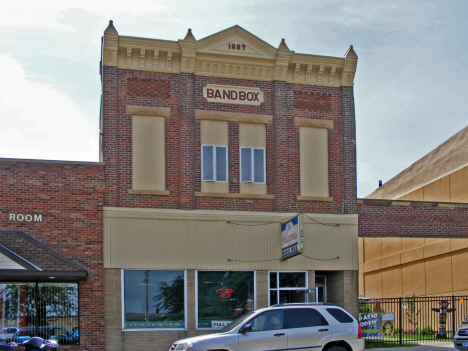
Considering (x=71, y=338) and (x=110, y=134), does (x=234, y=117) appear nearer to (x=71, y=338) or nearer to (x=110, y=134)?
(x=110, y=134)

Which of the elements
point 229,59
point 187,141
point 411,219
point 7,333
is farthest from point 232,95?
point 7,333

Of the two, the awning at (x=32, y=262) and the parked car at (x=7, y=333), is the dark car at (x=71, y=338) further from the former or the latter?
the awning at (x=32, y=262)

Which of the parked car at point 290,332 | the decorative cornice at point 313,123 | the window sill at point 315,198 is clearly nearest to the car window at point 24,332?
the parked car at point 290,332

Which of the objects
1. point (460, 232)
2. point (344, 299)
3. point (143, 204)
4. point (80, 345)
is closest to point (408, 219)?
point (460, 232)

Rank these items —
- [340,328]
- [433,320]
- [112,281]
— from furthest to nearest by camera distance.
Result: [433,320]
[112,281]
[340,328]

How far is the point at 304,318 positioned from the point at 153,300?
609cm

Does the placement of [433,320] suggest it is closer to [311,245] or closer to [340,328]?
[311,245]

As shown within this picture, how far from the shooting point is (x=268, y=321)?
13797 mm

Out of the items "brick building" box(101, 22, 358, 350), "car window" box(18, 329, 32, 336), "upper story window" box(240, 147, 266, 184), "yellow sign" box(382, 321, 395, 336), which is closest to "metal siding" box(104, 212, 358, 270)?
"brick building" box(101, 22, 358, 350)

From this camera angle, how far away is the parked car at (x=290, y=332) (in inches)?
521

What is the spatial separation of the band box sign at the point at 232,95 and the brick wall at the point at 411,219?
507 cm

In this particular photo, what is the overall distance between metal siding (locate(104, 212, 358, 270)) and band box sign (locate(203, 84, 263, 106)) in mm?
4066

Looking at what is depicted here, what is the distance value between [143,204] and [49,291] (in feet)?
12.2

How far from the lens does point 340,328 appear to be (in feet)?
45.9
